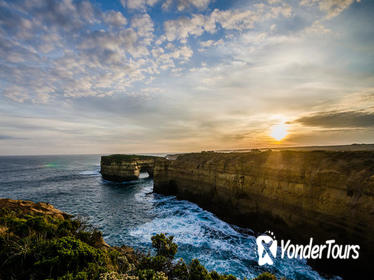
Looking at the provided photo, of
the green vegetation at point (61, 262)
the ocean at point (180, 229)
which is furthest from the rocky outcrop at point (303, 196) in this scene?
the green vegetation at point (61, 262)

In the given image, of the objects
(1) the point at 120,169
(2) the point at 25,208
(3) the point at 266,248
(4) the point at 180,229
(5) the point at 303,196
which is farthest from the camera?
(1) the point at 120,169

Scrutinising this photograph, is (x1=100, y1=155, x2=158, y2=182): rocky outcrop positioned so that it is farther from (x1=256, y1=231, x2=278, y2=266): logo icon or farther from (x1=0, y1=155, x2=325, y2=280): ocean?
(x1=256, y1=231, x2=278, y2=266): logo icon

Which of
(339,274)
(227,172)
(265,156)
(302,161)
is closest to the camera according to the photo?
(339,274)

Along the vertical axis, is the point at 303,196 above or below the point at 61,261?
above

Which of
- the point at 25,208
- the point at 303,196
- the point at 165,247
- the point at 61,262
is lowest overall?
the point at 165,247

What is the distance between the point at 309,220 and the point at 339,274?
351 centimetres

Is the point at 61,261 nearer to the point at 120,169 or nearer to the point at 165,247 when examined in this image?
the point at 165,247

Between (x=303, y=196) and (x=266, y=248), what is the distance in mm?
5777

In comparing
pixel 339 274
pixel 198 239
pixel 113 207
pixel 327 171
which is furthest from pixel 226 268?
pixel 113 207

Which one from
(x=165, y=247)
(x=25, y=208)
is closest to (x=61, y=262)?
(x=165, y=247)

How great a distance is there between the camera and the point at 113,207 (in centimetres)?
2689

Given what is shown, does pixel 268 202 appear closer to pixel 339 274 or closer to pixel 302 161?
pixel 302 161

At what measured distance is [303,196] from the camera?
1452 centimetres

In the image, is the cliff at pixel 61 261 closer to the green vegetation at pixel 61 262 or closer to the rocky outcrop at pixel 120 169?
the green vegetation at pixel 61 262
